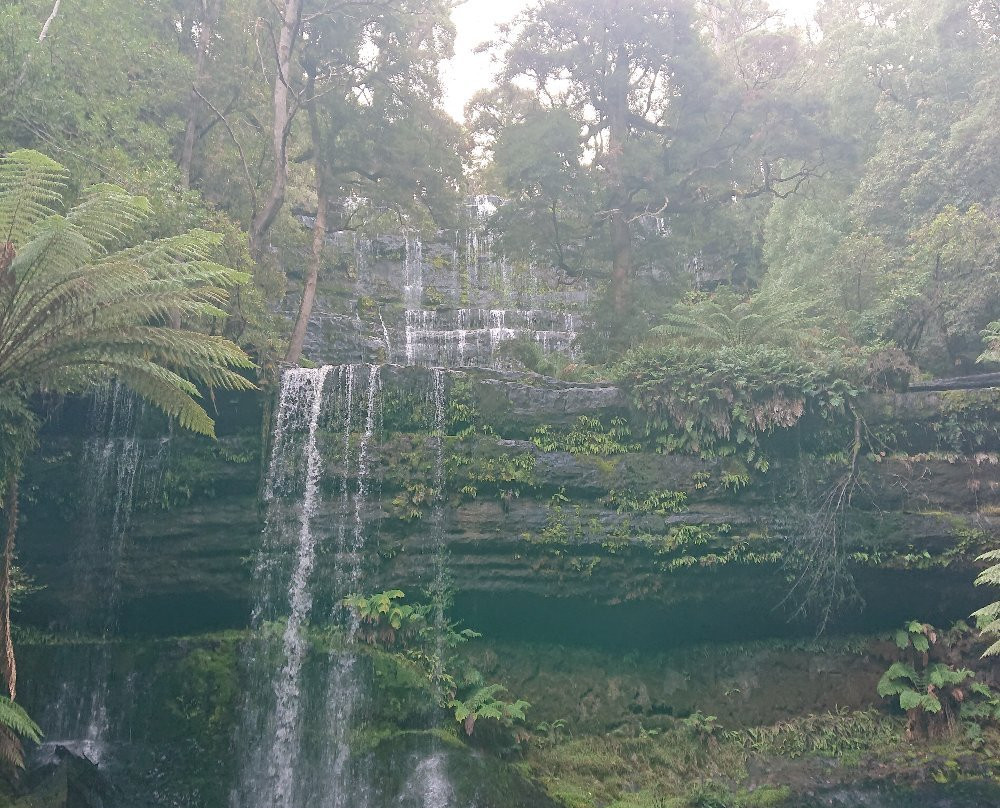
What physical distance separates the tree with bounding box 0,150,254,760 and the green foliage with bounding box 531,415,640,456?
4.73m

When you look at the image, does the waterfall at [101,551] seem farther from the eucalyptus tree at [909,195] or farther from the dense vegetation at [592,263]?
the eucalyptus tree at [909,195]

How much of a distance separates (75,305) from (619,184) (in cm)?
1072

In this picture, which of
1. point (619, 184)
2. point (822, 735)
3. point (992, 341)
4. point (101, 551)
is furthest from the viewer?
point (619, 184)

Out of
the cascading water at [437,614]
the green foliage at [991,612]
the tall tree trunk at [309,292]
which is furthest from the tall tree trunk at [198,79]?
the green foliage at [991,612]

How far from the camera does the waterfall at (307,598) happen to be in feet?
34.6

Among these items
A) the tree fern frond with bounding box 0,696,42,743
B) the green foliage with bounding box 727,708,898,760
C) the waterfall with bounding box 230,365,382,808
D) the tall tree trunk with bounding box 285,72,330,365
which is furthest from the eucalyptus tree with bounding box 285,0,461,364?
the green foliage with bounding box 727,708,898,760

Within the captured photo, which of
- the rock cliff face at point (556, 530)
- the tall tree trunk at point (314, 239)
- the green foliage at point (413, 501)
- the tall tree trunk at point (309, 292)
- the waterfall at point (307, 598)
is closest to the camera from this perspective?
the waterfall at point (307, 598)

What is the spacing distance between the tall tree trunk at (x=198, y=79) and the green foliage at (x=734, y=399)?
962 centimetres

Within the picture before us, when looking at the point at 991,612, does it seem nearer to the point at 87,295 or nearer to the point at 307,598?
the point at 307,598

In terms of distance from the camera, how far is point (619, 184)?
1603 centimetres

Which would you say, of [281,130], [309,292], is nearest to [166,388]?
[309,292]

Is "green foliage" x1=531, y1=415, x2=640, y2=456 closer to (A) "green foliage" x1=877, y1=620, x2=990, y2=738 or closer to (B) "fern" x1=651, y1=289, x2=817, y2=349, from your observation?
(B) "fern" x1=651, y1=289, x2=817, y2=349

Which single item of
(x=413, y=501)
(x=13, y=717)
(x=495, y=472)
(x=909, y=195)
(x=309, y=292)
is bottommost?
Answer: (x=13, y=717)

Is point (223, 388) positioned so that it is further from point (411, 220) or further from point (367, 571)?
point (411, 220)
